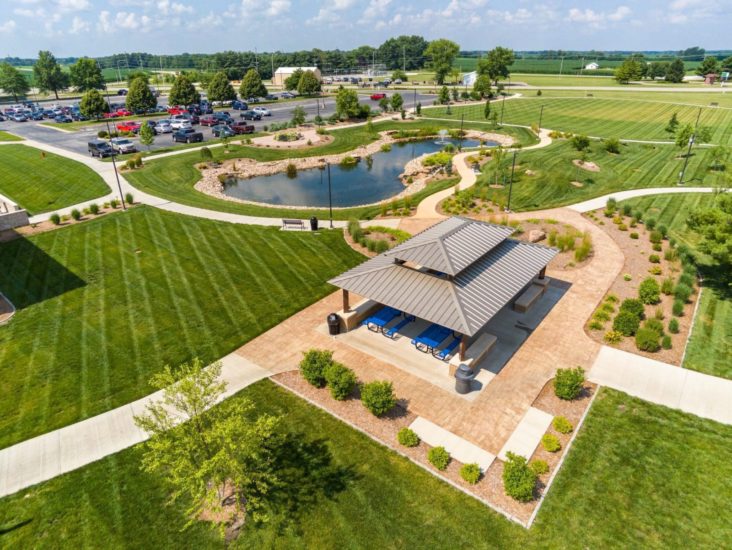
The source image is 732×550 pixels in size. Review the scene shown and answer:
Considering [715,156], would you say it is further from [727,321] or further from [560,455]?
[560,455]

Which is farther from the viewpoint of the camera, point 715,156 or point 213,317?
point 715,156

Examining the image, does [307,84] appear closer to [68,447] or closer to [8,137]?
[8,137]

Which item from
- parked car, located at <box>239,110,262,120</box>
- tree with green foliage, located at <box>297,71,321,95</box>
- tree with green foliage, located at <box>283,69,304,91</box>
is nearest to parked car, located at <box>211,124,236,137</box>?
parked car, located at <box>239,110,262,120</box>

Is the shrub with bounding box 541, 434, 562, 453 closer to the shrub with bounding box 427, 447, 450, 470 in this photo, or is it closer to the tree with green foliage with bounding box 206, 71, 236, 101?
the shrub with bounding box 427, 447, 450, 470

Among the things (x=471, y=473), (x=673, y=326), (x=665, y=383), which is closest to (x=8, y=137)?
(x=471, y=473)

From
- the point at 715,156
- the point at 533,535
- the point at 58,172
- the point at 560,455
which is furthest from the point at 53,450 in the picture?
the point at 715,156

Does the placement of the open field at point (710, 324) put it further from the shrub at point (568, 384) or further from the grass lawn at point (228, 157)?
the grass lawn at point (228, 157)
